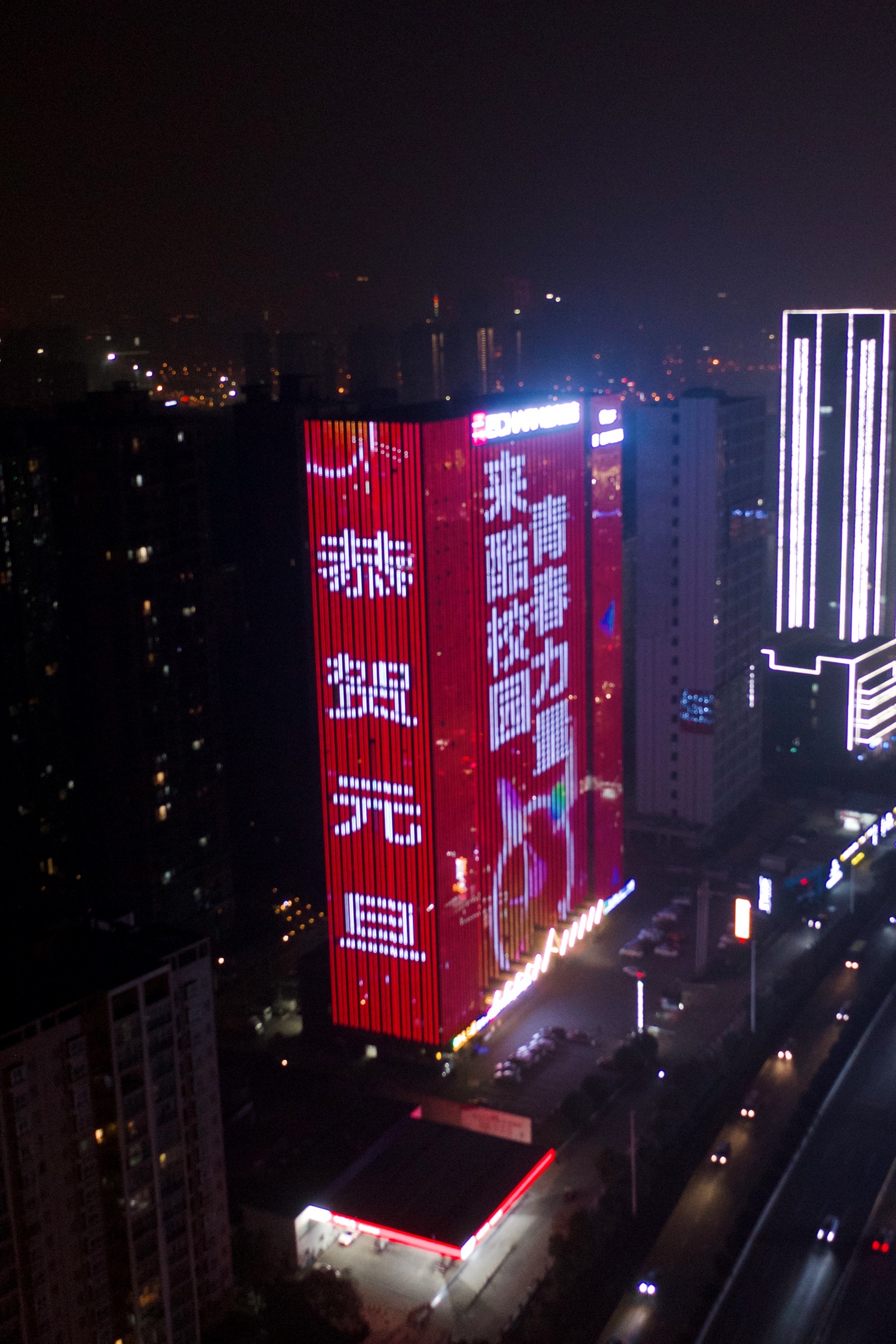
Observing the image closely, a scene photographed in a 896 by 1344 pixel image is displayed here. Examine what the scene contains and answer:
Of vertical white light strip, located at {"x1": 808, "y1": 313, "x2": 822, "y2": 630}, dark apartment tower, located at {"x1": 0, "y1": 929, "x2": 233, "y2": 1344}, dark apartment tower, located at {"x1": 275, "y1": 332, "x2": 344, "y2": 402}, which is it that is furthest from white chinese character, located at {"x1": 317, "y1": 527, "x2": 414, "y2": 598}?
vertical white light strip, located at {"x1": 808, "y1": 313, "x2": 822, "y2": 630}

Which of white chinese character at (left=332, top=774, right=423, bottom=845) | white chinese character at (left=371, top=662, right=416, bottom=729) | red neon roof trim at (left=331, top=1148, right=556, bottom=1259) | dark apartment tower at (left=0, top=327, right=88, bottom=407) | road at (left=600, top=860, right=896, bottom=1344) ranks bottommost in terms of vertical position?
road at (left=600, top=860, right=896, bottom=1344)

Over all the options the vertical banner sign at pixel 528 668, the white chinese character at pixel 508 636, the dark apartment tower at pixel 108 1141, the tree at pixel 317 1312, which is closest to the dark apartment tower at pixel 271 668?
the vertical banner sign at pixel 528 668

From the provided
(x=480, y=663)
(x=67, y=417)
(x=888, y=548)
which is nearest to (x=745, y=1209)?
(x=480, y=663)

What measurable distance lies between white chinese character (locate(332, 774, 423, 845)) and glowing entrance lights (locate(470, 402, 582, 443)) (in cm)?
558

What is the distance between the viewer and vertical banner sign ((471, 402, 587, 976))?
23297 mm

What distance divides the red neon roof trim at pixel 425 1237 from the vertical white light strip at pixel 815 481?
66.4 feet

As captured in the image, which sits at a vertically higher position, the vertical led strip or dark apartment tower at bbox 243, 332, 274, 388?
dark apartment tower at bbox 243, 332, 274, 388

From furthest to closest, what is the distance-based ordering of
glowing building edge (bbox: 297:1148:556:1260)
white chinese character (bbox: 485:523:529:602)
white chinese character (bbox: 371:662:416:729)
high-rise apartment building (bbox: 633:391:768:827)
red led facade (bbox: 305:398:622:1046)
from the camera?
1. high-rise apartment building (bbox: 633:391:768:827)
2. white chinese character (bbox: 485:523:529:602)
3. white chinese character (bbox: 371:662:416:729)
4. red led facade (bbox: 305:398:622:1046)
5. glowing building edge (bbox: 297:1148:556:1260)

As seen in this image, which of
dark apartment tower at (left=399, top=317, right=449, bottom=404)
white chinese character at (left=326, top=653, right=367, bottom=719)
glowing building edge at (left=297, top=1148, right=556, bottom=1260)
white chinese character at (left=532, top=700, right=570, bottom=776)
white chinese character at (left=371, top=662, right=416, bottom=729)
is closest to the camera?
glowing building edge at (left=297, top=1148, right=556, bottom=1260)

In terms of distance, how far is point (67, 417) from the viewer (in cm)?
2434

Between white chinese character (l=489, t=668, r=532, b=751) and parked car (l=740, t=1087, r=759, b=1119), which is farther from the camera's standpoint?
white chinese character (l=489, t=668, r=532, b=751)

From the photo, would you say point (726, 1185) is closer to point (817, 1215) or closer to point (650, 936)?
point (817, 1215)

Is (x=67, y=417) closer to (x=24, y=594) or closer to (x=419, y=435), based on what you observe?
(x=24, y=594)

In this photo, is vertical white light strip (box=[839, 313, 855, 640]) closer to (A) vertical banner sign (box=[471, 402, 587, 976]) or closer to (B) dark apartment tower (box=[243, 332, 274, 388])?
(A) vertical banner sign (box=[471, 402, 587, 976])
